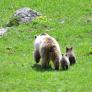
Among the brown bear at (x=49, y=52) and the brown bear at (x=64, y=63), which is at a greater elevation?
the brown bear at (x=49, y=52)

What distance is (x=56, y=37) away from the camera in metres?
26.6

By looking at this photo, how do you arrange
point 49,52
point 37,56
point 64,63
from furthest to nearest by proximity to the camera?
point 37,56 → point 49,52 → point 64,63

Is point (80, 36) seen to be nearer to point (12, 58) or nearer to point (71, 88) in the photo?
point (12, 58)

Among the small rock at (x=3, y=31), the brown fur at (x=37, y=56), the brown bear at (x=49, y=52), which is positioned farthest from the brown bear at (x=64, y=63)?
the small rock at (x=3, y=31)

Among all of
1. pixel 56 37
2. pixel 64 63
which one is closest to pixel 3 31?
pixel 56 37

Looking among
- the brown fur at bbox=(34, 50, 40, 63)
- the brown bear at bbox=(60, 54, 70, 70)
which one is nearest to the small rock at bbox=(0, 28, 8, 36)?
the brown fur at bbox=(34, 50, 40, 63)

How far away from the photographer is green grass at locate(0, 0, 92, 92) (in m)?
16.4

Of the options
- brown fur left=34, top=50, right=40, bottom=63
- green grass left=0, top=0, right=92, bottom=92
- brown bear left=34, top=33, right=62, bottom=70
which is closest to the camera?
green grass left=0, top=0, right=92, bottom=92

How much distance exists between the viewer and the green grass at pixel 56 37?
16367mm

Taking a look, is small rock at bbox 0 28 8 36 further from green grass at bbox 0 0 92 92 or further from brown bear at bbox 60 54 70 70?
brown bear at bbox 60 54 70 70

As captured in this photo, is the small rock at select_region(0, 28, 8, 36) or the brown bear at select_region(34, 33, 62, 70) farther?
the small rock at select_region(0, 28, 8, 36)

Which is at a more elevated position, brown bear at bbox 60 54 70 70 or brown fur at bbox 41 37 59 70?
brown fur at bbox 41 37 59 70

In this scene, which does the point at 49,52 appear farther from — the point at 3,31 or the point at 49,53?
the point at 3,31

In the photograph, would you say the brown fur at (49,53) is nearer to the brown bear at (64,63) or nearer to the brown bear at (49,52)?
the brown bear at (49,52)
